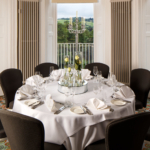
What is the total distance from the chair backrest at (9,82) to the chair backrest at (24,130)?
139 cm

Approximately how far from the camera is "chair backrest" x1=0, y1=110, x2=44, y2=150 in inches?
42.4

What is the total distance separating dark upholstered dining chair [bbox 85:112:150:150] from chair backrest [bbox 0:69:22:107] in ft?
6.13

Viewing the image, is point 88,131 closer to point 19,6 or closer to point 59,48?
point 19,6

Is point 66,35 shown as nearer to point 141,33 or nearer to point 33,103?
point 141,33

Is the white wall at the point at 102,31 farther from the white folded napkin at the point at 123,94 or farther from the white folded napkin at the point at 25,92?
the white folded napkin at the point at 25,92

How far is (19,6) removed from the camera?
3.86 metres

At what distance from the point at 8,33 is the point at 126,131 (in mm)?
3674

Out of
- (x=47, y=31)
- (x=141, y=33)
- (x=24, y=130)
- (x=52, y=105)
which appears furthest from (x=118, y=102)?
(x=47, y=31)

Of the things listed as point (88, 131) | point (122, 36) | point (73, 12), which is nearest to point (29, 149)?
point (88, 131)

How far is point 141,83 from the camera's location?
2635mm

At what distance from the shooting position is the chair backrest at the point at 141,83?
2.52m

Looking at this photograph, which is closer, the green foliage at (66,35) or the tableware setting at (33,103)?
the tableware setting at (33,103)

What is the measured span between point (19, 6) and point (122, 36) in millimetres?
2533

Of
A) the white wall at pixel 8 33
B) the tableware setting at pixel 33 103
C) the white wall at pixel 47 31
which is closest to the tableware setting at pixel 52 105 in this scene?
the tableware setting at pixel 33 103
